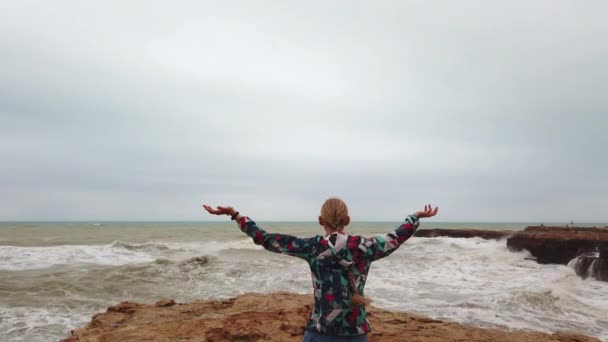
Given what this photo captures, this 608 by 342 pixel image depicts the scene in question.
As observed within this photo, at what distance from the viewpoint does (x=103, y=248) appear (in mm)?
26891

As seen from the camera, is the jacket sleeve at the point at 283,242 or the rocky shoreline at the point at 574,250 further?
the rocky shoreline at the point at 574,250

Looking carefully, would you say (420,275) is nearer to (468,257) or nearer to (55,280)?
(468,257)

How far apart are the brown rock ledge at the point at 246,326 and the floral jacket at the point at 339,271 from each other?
2922mm

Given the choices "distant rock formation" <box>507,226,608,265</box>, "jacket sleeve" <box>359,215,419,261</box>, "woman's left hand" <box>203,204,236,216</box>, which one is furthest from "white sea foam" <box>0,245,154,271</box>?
"distant rock formation" <box>507,226,608,265</box>

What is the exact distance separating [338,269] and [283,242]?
422 mm

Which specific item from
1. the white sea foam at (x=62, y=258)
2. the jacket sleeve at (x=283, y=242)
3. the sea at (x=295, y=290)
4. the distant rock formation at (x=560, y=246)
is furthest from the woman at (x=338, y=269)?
the distant rock formation at (x=560, y=246)

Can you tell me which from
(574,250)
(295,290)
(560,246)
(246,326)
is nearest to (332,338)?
(246,326)

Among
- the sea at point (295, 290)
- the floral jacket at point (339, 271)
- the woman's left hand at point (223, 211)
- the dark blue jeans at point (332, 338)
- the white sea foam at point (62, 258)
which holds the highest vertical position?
the woman's left hand at point (223, 211)

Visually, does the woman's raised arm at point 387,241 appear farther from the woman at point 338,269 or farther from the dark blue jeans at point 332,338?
the dark blue jeans at point 332,338

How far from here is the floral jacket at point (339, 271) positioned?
2549mm

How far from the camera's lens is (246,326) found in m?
5.55

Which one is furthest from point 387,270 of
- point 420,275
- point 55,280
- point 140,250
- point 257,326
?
point 140,250

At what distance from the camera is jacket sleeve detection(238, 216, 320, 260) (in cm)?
262

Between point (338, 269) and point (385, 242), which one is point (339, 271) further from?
point (385, 242)
